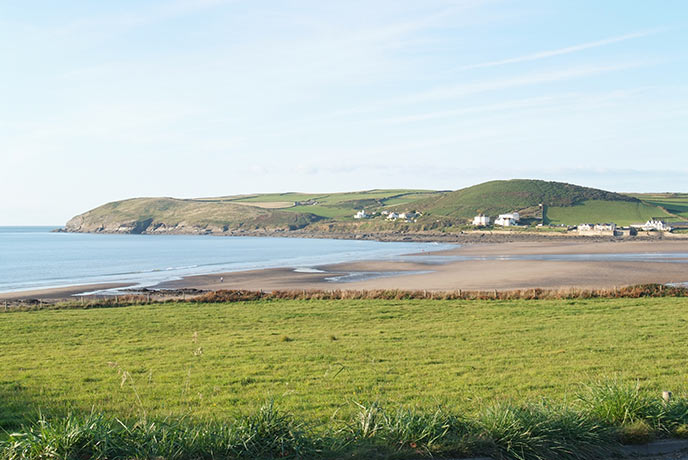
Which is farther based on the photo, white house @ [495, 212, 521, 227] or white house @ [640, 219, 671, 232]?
white house @ [495, 212, 521, 227]

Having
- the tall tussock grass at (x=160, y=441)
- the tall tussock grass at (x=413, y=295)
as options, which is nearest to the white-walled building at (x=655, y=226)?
the tall tussock grass at (x=413, y=295)

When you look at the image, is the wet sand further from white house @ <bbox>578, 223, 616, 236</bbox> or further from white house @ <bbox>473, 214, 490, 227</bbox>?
white house @ <bbox>473, 214, 490, 227</bbox>

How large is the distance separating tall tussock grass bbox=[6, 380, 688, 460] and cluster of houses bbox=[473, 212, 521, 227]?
595 ft

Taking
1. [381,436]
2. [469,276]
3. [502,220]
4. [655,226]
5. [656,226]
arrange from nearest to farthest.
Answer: [381,436] → [469,276] → [656,226] → [655,226] → [502,220]

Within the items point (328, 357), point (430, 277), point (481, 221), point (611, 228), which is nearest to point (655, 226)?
point (611, 228)

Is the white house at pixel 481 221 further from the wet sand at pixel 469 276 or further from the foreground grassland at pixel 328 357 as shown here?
the foreground grassland at pixel 328 357

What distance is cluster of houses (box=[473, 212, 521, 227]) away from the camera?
606 ft

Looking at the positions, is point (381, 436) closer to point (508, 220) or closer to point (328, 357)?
point (328, 357)

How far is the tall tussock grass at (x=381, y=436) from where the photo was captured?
6.63m

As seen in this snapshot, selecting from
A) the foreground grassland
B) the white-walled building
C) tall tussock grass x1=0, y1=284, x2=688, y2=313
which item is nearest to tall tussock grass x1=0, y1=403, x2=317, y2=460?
the foreground grassland

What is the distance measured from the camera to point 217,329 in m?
22.8

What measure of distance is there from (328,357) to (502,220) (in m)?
180

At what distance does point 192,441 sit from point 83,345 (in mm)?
14185

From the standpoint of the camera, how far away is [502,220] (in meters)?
188
